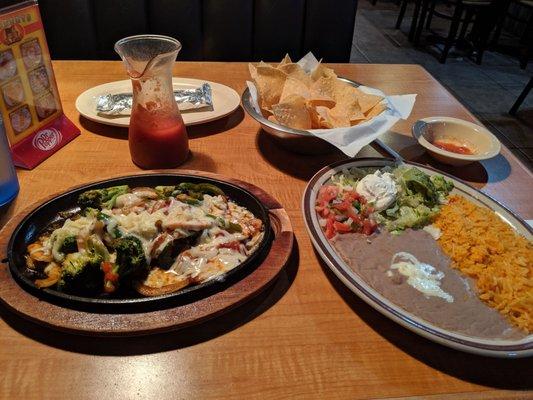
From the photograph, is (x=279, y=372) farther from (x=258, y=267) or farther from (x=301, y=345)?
(x=258, y=267)

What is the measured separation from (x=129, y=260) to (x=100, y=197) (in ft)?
0.78

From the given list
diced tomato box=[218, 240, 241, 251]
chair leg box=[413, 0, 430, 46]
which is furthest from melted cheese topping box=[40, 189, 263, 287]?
chair leg box=[413, 0, 430, 46]

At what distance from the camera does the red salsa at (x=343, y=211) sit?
38.0 inches

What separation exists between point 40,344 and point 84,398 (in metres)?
0.14

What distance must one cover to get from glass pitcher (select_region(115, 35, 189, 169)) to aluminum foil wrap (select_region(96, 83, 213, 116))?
0.29 metres

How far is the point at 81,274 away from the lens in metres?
0.77

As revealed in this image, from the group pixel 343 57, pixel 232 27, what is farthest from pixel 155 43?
pixel 343 57

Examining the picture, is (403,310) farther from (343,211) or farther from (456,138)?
(456,138)

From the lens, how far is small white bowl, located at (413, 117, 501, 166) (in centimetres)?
123


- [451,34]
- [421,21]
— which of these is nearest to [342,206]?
[451,34]

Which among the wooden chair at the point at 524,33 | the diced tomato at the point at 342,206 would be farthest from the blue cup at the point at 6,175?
the wooden chair at the point at 524,33

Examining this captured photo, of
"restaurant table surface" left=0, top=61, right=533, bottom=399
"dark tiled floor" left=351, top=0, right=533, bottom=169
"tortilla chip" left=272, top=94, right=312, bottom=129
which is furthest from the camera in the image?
"dark tiled floor" left=351, top=0, right=533, bottom=169

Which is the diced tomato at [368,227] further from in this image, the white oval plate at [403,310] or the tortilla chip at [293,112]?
the tortilla chip at [293,112]

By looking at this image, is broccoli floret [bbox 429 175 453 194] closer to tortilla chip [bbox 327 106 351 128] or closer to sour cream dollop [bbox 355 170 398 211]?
sour cream dollop [bbox 355 170 398 211]
